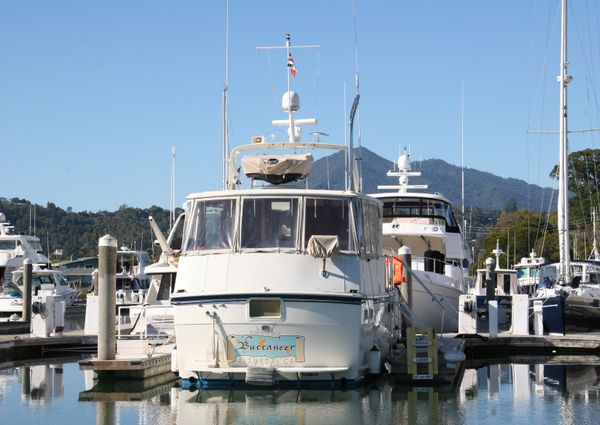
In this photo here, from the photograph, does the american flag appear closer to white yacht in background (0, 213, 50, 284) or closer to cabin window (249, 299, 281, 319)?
cabin window (249, 299, 281, 319)

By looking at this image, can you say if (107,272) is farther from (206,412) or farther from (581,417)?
(581,417)

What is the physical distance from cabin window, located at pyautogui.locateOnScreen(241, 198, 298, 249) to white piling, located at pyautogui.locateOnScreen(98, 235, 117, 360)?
9.46 feet

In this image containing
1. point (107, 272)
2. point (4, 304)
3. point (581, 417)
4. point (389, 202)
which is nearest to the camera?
point (581, 417)

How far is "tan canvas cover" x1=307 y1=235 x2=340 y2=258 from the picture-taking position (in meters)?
17.8

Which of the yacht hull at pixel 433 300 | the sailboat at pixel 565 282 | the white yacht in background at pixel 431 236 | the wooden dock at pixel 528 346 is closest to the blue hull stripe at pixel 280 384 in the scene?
the wooden dock at pixel 528 346

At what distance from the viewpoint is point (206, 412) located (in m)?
16.9

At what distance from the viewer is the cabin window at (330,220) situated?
725 inches

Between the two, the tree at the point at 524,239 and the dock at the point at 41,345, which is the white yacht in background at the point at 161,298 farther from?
the tree at the point at 524,239

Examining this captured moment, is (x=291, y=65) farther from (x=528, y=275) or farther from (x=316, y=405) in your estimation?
(x=528, y=275)

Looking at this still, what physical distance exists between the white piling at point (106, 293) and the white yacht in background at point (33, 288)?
2074 centimetres

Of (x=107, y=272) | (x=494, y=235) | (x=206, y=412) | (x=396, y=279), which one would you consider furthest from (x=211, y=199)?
(x=494, y=235)

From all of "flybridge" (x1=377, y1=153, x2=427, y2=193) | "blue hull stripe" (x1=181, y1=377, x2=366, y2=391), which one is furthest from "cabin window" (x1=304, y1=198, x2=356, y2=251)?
"flybridge" (x1=377, y1=153, x2=427, y2=193)

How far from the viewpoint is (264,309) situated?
17.6 m

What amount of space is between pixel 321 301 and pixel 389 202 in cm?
1466
